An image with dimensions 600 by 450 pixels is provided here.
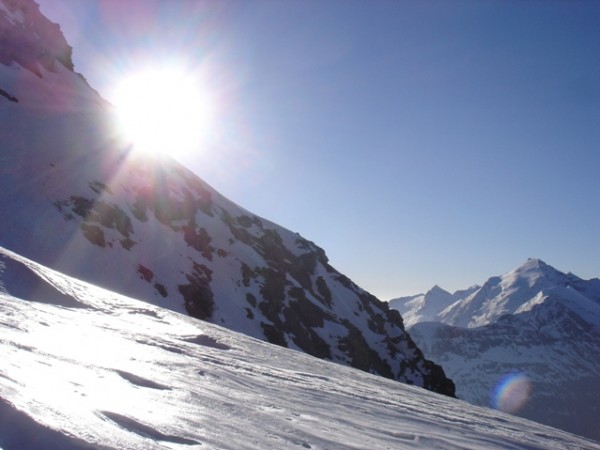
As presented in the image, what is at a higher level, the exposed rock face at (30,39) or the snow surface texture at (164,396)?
the exposed rock face at (30,39)

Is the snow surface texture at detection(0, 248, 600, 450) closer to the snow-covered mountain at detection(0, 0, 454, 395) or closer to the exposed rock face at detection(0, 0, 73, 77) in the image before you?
the snow-covered mountain at detection(0, 0, 454, 395)

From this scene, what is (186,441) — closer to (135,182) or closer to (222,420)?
(222,420)

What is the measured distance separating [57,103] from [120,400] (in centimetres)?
7160

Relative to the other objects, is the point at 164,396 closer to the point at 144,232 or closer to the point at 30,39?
the point at 144,232

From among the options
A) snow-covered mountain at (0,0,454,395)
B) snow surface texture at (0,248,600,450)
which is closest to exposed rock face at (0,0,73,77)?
snow-covered mountain at (0,0,454,395)

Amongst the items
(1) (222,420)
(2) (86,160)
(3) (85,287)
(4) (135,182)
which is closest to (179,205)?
(4) (135,182)

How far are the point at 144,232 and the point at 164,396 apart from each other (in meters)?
51.8

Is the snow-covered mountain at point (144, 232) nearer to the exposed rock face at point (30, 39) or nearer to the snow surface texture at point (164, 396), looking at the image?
the exposed rock face at point (30, 39)

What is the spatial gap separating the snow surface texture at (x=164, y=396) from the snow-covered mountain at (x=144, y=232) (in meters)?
29.8

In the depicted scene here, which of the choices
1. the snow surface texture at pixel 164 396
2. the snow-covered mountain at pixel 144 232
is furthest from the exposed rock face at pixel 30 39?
the snow surface texture at pixel 164 396

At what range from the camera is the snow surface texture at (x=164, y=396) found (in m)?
4.52

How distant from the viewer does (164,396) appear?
6.56m

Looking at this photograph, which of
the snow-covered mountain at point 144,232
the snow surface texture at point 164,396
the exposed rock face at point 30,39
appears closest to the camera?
the snow surface texture at point 164,396

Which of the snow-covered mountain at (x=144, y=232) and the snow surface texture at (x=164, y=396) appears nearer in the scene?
the snow surface texture at (x=164, y=396)
